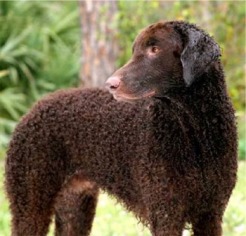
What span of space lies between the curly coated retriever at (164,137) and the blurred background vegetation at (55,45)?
6.73 m

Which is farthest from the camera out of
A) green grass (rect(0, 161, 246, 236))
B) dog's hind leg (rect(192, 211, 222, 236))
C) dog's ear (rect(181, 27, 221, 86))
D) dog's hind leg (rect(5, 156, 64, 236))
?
green grass (rect(0, 161, 246, 236))

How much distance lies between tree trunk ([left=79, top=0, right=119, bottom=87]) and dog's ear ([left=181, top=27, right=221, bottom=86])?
668cm

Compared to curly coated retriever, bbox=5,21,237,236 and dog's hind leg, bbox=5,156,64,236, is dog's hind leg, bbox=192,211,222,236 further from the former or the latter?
dog's hind leg, bbox=5,156,64,236

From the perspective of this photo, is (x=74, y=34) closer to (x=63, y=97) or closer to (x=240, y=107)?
(x=240, y=107)

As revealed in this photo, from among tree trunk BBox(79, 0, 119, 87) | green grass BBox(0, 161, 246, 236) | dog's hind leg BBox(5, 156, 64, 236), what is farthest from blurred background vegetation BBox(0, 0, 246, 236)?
dog's hind leg BBox(5, 156, 64, 236)

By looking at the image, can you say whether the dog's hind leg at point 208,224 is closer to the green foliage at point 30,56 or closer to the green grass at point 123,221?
the green grass at point 123,221

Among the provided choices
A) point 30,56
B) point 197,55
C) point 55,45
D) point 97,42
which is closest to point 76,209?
point 197,55

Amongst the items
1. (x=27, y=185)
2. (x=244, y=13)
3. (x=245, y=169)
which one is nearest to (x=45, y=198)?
(x=27, y=185)

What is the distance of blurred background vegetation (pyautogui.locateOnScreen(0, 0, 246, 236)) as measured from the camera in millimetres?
13648

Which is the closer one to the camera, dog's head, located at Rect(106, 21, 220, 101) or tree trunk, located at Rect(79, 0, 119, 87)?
dog's head, located at Rect(106, 21, 220, 101)

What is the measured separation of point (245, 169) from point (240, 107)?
4220 millimetres

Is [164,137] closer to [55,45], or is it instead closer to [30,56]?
[30,56]

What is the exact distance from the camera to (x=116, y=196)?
6.17m

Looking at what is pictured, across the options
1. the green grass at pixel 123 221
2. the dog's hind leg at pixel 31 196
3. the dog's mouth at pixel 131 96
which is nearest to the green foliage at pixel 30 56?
the green grass at pixel 123 221
